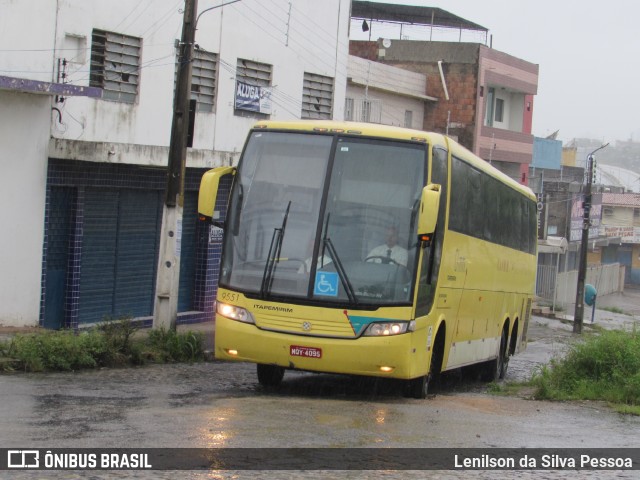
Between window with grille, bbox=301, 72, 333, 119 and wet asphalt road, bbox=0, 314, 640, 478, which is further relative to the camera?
window with grille, bbox=301, 72, 333, 119

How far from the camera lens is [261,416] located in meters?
10.4

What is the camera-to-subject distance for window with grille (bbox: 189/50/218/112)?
2223cm

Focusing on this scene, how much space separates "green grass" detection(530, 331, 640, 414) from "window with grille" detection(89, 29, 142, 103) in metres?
9.11

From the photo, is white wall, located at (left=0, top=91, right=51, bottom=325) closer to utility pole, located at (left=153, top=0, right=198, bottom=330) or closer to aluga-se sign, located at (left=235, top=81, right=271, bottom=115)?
utility pole, located at (left=153, top=0, right=198, bottom=330)

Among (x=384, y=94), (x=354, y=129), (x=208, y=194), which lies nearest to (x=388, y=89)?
(x=384, y=94)

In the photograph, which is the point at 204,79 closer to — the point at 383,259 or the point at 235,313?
the point at 235,313

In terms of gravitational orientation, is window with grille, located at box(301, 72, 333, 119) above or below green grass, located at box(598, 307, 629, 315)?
above

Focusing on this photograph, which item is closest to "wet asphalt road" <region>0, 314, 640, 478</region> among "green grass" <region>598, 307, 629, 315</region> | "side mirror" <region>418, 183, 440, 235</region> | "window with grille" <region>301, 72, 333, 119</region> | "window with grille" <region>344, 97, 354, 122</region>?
"side mirror" <region>418, 183, 440, 235</region>

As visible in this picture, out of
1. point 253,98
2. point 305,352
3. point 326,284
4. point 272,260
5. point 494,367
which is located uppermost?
point 253,98

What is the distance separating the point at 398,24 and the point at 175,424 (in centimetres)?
3886

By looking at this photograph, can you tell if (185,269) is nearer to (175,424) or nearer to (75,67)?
(75,67)

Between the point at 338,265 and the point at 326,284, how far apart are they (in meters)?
0.25

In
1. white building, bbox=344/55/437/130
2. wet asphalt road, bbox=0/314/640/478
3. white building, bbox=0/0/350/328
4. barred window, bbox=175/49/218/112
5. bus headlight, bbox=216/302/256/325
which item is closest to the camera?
wet asphalt road, bbox=0/314/640/478

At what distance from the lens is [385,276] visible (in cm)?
1219
